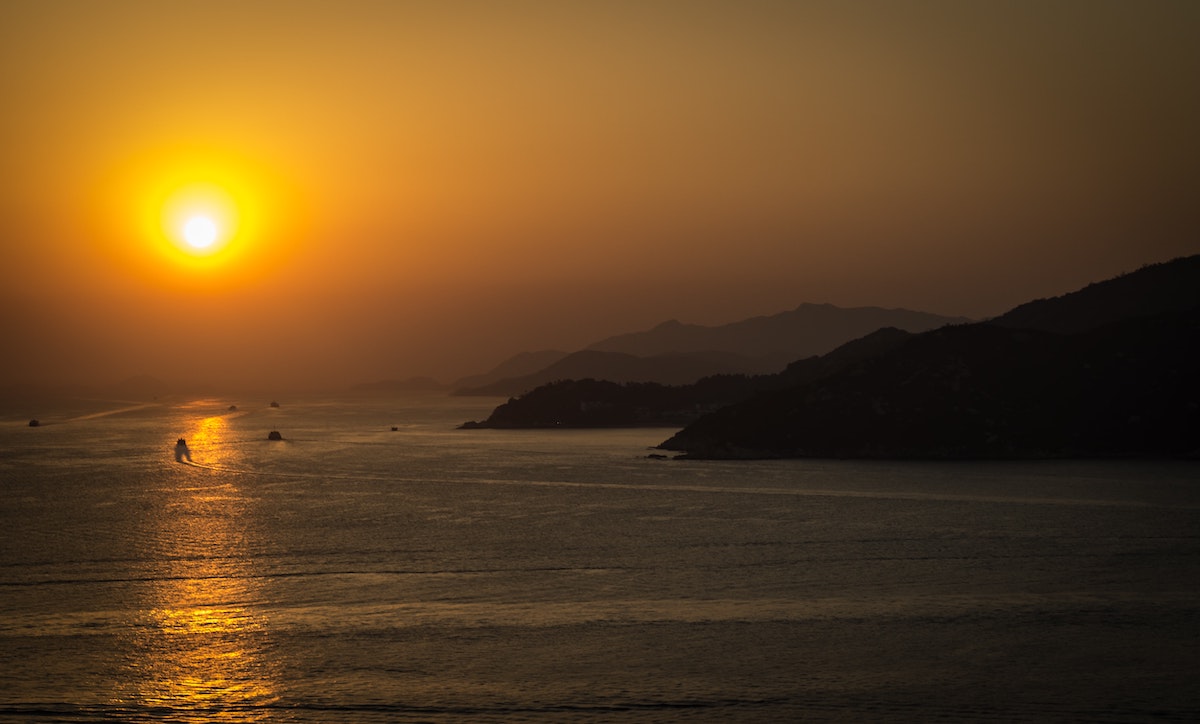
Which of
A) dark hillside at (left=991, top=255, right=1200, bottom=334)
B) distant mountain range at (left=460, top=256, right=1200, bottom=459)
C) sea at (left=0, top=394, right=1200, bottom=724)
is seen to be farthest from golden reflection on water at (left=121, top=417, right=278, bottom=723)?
dark hillside at (left=991, top=255, right=1200, bottom=334)

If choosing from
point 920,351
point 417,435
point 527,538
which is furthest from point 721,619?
point 417,435

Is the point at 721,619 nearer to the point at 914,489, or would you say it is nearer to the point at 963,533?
the point at 963,533

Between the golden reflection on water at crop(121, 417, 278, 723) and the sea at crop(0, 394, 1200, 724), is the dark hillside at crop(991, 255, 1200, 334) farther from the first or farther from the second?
the golden reflection on water at crop(121, 417, 278, 723)

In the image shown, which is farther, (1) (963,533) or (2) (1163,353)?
(2) (1163,353)

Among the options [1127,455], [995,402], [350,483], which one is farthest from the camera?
[995,402]

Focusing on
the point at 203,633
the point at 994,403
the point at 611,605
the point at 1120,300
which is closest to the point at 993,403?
the point at 994,403

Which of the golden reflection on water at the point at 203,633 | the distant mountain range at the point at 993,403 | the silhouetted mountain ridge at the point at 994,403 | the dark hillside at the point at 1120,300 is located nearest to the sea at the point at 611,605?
the golden reflection on water at the point at 203,633
